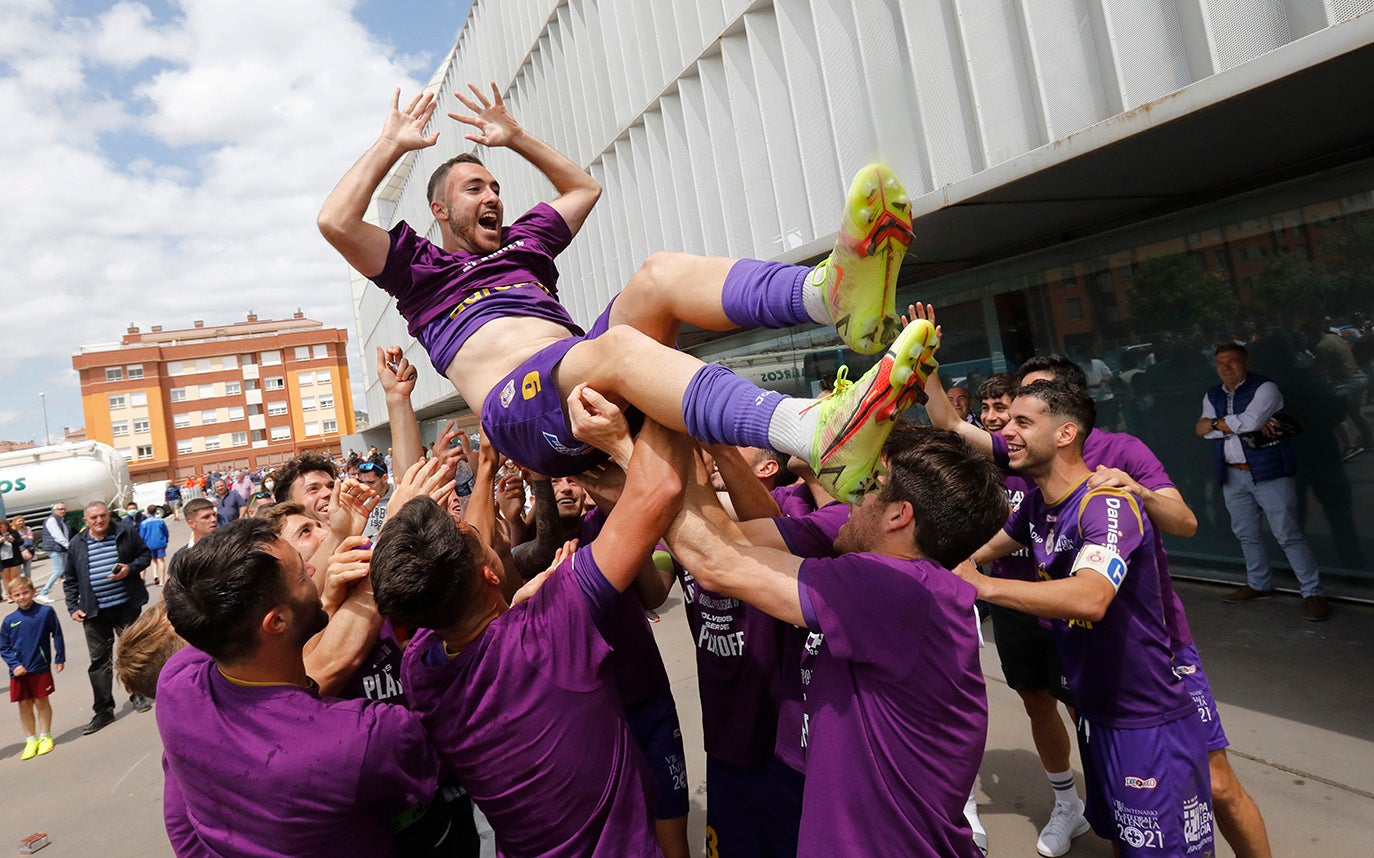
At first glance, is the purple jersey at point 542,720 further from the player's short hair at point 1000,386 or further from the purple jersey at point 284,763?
the player's short hair at point 1000,386

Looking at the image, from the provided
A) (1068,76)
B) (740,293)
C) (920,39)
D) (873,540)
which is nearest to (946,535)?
(873,540)

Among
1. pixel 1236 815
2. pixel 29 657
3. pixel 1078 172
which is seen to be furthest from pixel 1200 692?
pixel 29 657

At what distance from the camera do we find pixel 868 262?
1706mm

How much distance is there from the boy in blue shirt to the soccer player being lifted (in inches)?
221

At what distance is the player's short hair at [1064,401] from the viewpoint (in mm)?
2660

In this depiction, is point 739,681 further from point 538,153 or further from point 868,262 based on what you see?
point 538,153

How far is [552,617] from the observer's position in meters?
1.78

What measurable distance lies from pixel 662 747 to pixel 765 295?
1.76 meters

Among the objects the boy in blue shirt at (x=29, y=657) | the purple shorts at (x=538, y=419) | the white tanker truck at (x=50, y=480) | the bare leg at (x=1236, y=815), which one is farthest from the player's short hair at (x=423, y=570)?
the white tanker truck at (x=50, y=480)

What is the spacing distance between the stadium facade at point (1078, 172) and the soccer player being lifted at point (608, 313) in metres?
2.06

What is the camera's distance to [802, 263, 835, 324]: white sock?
69.6 inches

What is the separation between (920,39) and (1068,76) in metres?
1.10

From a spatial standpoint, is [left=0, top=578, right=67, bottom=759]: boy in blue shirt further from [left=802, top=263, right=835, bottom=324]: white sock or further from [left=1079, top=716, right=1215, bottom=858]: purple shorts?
[left=1079, top=716, right=1215, bottom=858]: purple shorts

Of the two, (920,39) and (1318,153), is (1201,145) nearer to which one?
(1318,153)
